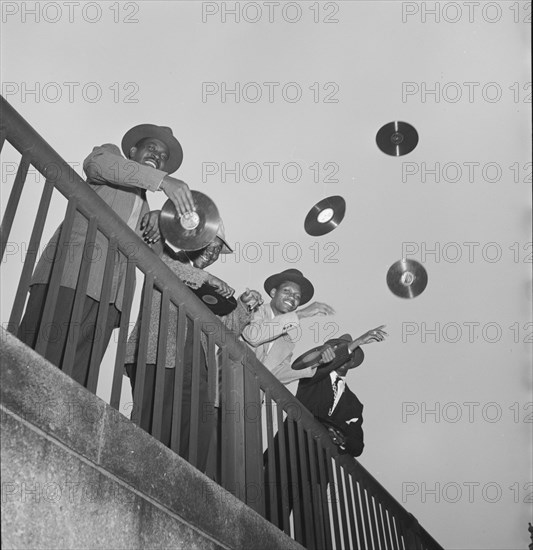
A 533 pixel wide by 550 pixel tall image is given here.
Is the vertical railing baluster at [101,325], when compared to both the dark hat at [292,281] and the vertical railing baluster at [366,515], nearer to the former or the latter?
the dark hat at [292,281]

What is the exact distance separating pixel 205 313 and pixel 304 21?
9.11 metres

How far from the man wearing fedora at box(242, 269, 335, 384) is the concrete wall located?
2541mm

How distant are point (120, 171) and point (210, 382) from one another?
1.26 metres

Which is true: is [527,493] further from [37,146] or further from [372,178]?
[37,146]

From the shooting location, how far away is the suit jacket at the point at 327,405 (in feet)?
22.4

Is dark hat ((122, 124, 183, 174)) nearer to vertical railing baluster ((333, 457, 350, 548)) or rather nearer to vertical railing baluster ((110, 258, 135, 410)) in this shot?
vertical railing baluster ((110, 258, 135, 410))

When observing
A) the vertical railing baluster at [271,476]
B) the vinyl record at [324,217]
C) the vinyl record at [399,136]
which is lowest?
the vertical railing baluster at [271,476]

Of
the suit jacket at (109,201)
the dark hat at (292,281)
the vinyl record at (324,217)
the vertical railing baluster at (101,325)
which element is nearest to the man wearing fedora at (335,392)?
the dark hat at (292,281)

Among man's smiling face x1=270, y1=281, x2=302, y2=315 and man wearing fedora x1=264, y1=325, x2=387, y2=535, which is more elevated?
man's smiling face x1=270, y1=281, x2=302, y2=315

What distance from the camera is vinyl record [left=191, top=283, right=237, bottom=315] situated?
4875mm

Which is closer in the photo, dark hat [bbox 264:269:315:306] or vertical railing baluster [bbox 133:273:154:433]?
vertical railing baluster [bbox 133:273:154:433]

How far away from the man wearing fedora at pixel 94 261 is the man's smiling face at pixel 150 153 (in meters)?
0.39

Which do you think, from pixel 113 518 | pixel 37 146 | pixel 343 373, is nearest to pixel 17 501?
pixel 113 518

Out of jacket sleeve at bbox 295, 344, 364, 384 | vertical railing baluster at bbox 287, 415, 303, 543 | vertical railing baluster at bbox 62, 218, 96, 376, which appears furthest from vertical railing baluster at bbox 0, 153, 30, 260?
jacket sleeve at bbox 295, 344, 364, 384
